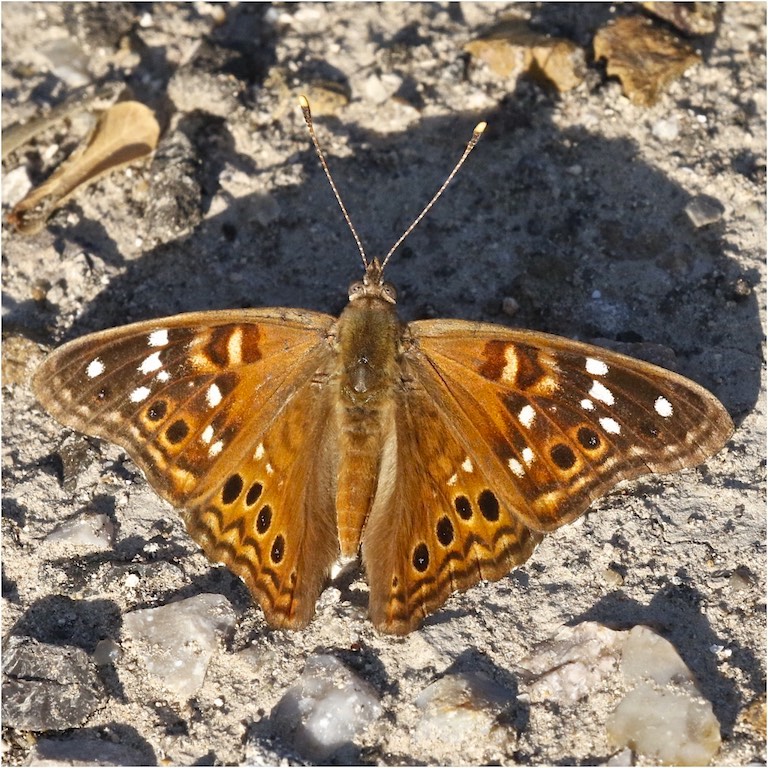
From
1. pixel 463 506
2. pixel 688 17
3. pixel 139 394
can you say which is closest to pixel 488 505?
pixel 463 506

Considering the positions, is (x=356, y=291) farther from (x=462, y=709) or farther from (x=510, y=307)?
(x=462, y=709)

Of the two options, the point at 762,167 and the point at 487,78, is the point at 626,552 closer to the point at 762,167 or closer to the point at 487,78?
the point at 762,167

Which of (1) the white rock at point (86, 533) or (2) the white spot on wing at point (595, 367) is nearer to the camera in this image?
(2) the white spot on wing at point (595, 367)

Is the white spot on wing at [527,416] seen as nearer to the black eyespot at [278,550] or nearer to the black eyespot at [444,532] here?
the black eyespot at [444,532]

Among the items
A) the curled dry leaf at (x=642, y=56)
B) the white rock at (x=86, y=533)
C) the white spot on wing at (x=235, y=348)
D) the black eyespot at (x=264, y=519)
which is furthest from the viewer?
the curled dry leaf at (x=642, y=56)

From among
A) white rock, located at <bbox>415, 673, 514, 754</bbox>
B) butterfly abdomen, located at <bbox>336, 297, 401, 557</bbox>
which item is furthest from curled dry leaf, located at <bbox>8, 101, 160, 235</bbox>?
white rock, located at <bbox>415, 673, 514, 754</bbox>

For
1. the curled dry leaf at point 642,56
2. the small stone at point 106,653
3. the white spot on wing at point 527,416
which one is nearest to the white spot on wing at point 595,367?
the white spot on wing at point 527,416

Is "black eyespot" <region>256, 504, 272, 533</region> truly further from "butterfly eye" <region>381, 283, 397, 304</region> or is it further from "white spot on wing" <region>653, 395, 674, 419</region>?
"white spot on wing" <region>653, 395, 674, 419</region>
